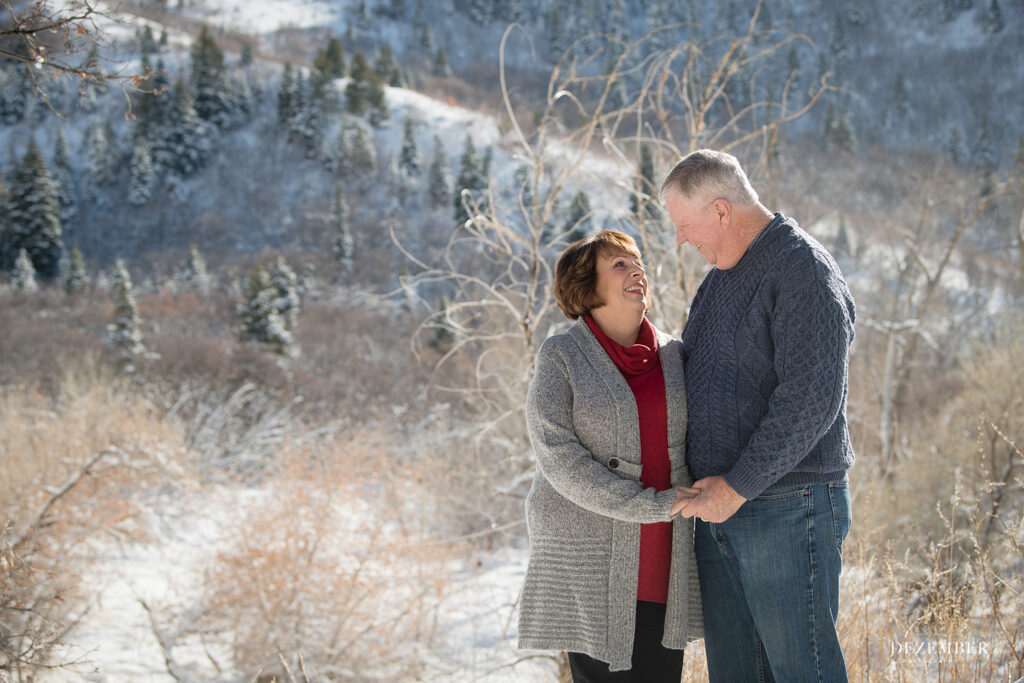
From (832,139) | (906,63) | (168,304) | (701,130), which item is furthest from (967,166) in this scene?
(701,130)

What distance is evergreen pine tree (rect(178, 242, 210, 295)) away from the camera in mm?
25969

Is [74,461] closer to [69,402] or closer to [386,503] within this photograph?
[69,402]

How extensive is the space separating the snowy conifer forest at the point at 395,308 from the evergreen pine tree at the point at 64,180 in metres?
0.17

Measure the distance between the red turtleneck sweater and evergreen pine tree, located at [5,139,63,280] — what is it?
3208 cm

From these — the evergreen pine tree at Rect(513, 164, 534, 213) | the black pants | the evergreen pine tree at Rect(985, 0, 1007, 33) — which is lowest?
the black pants

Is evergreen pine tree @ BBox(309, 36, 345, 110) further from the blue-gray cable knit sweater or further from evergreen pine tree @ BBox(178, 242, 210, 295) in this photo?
the blue-gray cable knit sweater

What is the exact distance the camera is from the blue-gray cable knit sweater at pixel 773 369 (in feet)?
4.59

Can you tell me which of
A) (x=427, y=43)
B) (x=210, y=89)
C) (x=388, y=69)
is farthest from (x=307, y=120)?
(x=427, y=43)

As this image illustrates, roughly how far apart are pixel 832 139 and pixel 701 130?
42.1 m

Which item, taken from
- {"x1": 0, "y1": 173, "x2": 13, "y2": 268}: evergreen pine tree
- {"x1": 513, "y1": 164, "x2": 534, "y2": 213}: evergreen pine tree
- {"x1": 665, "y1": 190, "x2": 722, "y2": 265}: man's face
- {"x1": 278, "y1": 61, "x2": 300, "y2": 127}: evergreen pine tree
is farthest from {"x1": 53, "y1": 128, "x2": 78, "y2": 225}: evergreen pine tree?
{"x1": 665, "y1": 190, "x2": 722, "y2": 265}: man's face

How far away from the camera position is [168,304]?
23.8 meters

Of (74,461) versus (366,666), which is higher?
(74,461)

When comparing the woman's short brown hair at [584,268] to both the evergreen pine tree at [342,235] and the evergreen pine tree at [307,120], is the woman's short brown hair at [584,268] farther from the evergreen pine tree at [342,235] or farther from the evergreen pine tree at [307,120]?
the evergreen pine tree at [307,120]

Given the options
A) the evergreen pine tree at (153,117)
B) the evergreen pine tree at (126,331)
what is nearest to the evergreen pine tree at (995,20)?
the evergreen pine tree at (153,117)
